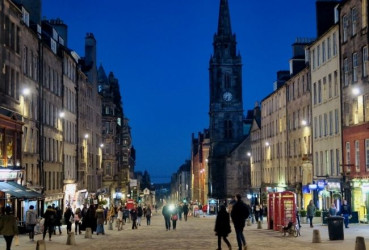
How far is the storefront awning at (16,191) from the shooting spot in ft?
125

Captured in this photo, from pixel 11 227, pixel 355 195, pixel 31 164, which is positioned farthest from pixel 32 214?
pixel 355 195

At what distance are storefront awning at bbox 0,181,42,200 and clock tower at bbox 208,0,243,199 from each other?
86.0m

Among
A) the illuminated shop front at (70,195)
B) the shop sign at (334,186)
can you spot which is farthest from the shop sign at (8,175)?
the shop sign at (334,186)

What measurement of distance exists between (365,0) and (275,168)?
39.0 metres

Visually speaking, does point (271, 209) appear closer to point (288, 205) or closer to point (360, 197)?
point (288, 205)

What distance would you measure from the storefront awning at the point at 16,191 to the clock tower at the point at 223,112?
8599cm

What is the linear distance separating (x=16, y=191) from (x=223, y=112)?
89655 millimetres

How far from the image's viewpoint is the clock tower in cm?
12688

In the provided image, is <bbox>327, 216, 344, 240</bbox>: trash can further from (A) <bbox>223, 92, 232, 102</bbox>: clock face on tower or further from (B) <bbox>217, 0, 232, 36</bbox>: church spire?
(B) <bbox>217, 0, 232, 36</bbox>: church spire

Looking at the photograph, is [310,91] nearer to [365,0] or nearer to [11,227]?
[365,0]

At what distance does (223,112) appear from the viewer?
127062mm

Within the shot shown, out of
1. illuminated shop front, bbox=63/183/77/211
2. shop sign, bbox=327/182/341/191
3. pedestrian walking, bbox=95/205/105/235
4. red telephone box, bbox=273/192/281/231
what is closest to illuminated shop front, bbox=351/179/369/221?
shop sign, bbox=327/182/341/191

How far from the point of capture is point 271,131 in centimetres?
8575

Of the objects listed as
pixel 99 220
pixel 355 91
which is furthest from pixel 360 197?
pixel 99 220
